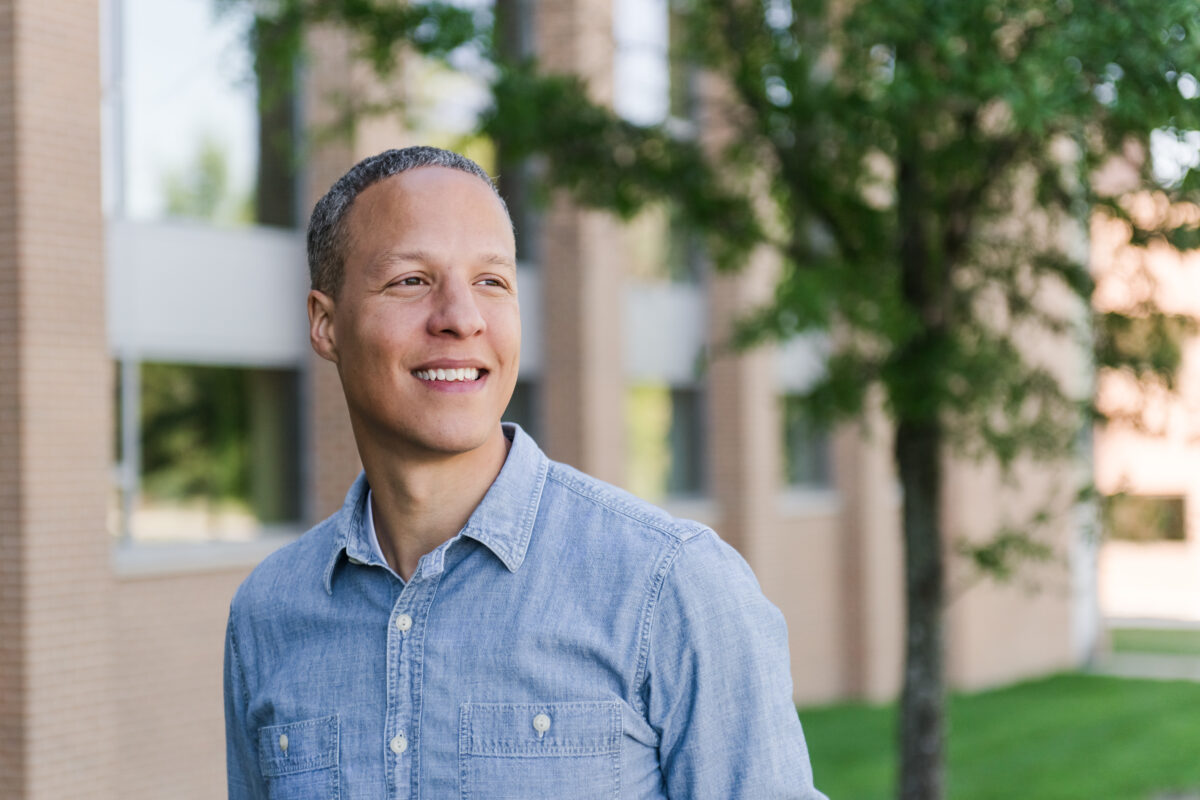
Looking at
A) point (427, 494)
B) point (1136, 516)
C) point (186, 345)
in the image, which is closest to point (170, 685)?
point (186, 345)

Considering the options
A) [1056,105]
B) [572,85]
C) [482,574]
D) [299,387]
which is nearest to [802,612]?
[299,387]

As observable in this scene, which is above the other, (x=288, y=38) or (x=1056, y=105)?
(x=288, y=38)

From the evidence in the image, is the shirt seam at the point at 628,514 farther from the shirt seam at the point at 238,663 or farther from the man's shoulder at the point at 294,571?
the shirt seam at the point at 238,663

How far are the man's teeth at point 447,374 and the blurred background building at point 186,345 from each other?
4601 millimetres

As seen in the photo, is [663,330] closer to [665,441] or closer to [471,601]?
[665,441]

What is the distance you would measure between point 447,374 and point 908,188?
5.29m

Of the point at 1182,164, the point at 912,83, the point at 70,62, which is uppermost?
the point at 70,62

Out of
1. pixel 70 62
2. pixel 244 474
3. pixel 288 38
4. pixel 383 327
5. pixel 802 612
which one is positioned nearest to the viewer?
pixel 383 327

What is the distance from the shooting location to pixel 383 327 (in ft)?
6.40

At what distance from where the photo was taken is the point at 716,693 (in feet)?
5.95

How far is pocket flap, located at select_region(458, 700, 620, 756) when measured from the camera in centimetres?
184

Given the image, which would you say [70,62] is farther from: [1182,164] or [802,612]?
[802,612]

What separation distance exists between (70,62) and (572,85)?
3583 millimetres

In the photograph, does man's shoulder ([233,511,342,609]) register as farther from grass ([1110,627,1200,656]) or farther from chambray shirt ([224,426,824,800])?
grass ([1110,627,1200,656])
